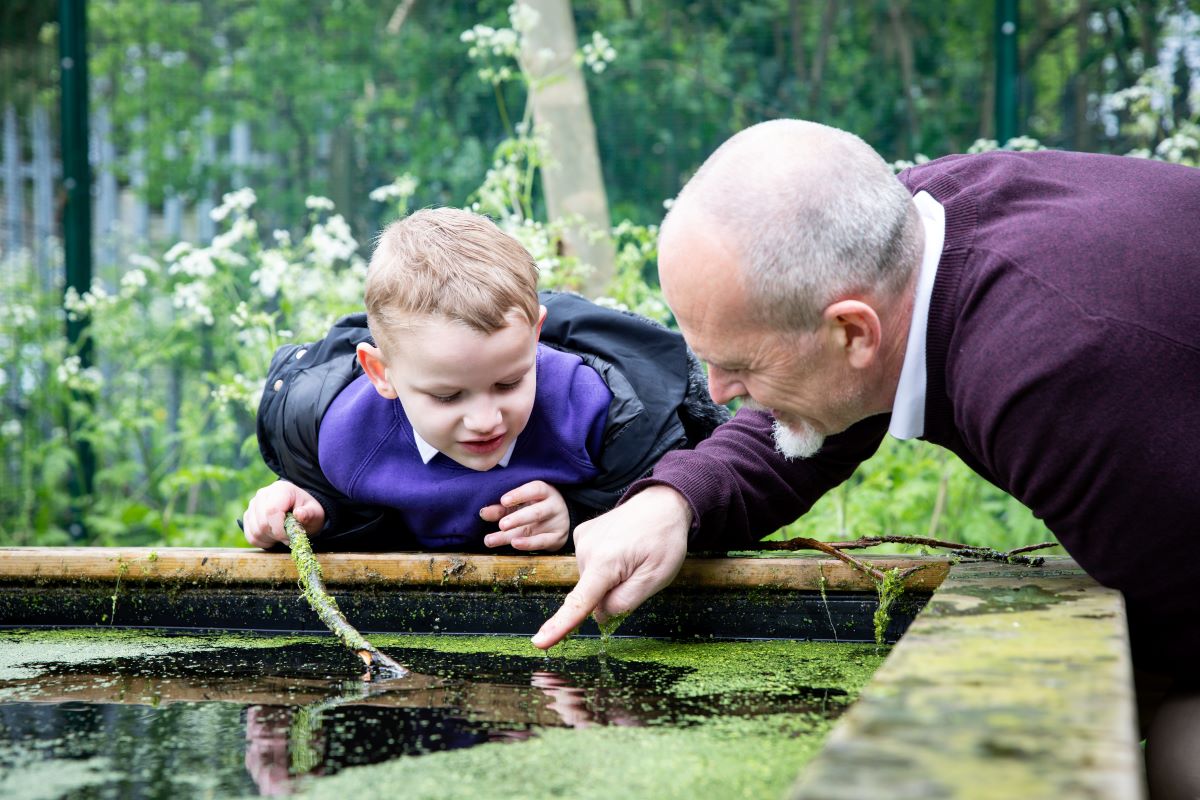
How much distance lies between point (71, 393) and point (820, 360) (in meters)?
3.69

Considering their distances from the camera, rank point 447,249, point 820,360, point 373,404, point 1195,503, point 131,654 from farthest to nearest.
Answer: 1. point 373,404
2. point 447,249
3. point 131,654
4. point 820,360
5. point 1195,503

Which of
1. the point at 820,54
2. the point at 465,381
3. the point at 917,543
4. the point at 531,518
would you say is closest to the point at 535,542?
the point at 531,518

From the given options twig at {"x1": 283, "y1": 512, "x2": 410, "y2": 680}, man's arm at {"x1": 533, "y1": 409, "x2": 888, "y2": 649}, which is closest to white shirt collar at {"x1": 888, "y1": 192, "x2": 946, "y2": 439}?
man's arm at {"x1": 533, "y1": 409, "x2": 888, "y2": 649}

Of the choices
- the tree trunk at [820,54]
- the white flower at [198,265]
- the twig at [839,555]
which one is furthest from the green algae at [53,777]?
the tree trunk at [820,54]

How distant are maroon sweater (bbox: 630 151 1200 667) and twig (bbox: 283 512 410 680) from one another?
0.87m

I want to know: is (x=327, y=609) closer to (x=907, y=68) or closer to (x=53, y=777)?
(x=53, y=777)

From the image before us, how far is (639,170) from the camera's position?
14.7ft

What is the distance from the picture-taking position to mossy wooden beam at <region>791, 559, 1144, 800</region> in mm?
749

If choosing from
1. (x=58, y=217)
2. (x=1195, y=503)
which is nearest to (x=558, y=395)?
(x=1195, y=503)

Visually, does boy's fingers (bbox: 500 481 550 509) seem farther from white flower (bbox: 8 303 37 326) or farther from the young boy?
white flower (bbox: 8 303 37 326)

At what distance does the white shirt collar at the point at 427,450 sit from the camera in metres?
2.30

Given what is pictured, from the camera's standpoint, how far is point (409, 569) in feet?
7.14

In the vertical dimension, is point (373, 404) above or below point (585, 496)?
above

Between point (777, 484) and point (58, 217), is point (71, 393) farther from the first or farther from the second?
point (777, 484)
